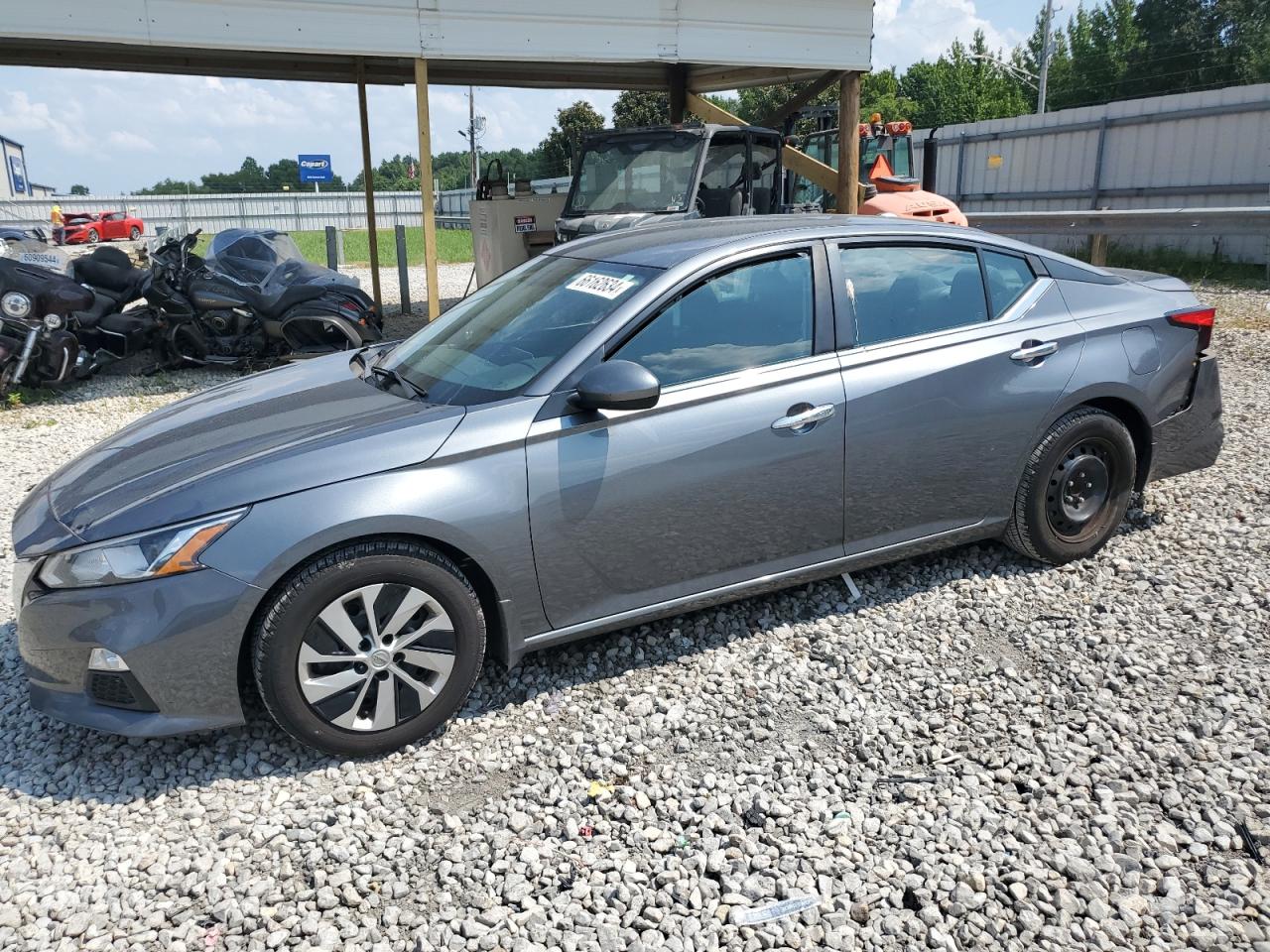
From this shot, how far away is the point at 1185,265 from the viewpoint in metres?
14.1

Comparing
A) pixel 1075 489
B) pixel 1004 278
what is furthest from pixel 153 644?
pixel 1075 489

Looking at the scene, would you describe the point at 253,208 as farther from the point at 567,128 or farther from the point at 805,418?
the point at 805,418

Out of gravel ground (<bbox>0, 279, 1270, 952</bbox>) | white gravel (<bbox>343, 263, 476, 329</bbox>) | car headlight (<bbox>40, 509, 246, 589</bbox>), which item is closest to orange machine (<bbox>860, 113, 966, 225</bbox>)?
white gravel (<bbox>343, 263, 476, 329</bbox>)

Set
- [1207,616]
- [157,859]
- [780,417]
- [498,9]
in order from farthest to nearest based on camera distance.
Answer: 1. [498,9]
2. [1207,616]
3. [780,417]
4. [157,859]

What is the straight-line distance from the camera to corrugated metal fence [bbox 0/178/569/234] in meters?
44.8

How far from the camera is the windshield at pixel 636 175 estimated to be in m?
9.79

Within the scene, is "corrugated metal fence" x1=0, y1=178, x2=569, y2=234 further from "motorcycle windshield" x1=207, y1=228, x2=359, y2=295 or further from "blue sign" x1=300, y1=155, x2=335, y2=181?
"motorcycle windshield" x1=207, y1=228, x2=359, y2=295

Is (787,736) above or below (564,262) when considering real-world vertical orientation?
below

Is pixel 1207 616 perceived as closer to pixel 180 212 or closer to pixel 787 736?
pixel 787 736

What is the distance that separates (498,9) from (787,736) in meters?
7.88

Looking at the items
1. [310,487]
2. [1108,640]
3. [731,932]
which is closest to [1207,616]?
[1108,640]

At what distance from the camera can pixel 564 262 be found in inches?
164

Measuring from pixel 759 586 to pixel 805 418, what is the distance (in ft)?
2.17

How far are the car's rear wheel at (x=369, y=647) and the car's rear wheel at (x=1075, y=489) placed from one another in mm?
2468
